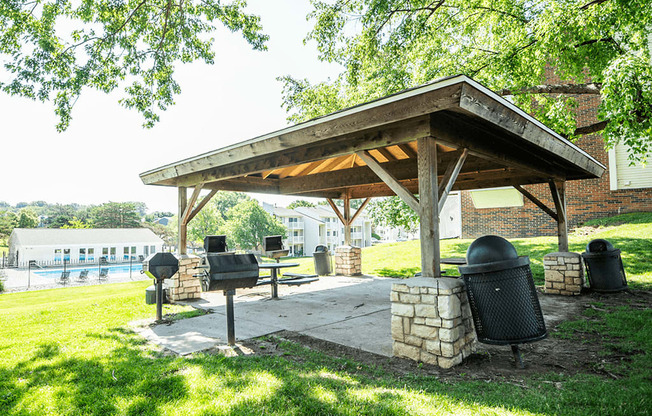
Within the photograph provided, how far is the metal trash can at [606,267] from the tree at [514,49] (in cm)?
197

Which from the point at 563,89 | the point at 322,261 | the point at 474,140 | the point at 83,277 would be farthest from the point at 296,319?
the point at 83,277

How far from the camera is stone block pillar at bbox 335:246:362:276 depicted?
10.6 m

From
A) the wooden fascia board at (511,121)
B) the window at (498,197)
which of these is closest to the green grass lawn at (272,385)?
the wooden fascia board at (511,121)

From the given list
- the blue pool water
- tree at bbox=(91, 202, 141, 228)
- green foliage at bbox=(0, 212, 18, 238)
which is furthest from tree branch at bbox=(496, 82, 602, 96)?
green foliage at bbox=(0, 212, 18, 238)

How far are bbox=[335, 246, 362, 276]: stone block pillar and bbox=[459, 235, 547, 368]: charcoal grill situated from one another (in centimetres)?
722

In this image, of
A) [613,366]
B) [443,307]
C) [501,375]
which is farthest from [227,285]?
[613,366]

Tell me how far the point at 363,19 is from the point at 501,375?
9.63 metres

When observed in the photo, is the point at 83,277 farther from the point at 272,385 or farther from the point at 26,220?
the point at 26,220

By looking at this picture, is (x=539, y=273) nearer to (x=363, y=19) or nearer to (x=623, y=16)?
(x=623, y=16)

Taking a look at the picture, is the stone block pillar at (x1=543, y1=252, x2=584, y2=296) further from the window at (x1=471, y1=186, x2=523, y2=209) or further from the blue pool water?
the blue pool water

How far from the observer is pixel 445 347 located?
332cm

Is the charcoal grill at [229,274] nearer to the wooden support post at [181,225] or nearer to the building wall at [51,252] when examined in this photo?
the wooden support post at [181,225]

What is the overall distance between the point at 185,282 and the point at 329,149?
14.0 ft

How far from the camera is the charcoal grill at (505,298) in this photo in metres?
3.25
